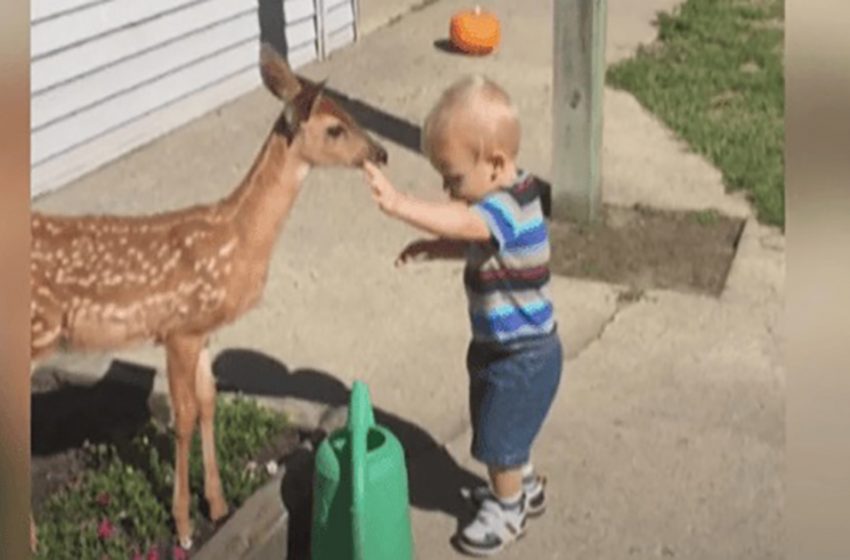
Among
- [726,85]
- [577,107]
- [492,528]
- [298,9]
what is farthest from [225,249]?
[298,9]

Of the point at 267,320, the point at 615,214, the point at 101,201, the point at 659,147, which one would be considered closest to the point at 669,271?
the point at 615,214

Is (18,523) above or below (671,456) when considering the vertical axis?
above

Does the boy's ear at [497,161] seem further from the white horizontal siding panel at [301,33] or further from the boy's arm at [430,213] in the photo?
the white horizontal siding panel at [301,33]

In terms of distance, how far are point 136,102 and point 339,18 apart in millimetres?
976

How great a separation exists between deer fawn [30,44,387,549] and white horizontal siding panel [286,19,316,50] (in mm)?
2295

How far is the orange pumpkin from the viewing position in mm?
3531

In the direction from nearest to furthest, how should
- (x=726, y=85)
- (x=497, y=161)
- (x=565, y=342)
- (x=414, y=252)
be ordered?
(x=497, y=161) < (x=414, y=252) < (x=565, y=342) < (x=726, y=85)

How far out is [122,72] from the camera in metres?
3.60

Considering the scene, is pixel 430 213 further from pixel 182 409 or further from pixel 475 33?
pixel 475 33

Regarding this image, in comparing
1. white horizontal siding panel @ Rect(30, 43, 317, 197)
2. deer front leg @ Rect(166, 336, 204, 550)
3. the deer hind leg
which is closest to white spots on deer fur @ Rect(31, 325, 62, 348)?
the deer hind leg

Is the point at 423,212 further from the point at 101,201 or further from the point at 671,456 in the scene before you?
the point at 101,201

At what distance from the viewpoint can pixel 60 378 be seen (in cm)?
266

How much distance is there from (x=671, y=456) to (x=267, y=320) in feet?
2.70

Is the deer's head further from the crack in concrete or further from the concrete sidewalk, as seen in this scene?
the crack in concrete
